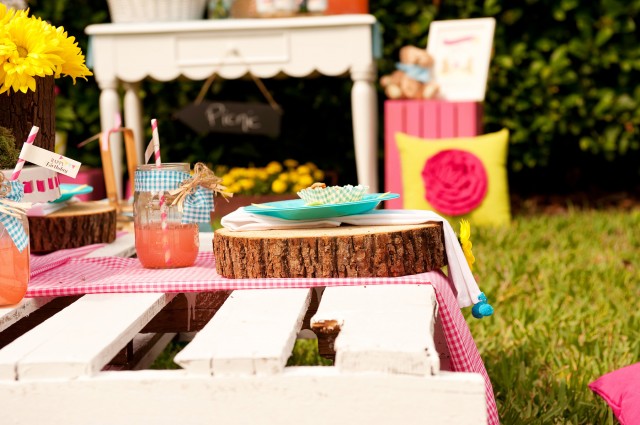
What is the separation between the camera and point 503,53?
13.4 feet

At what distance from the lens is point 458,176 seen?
348 cm

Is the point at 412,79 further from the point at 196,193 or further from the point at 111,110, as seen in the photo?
the point at 196,193

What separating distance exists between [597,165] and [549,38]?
3.08 ft

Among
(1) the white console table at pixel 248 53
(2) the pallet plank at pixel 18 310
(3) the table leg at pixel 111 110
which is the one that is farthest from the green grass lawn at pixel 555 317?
(3) the table leg at pixel 111 110

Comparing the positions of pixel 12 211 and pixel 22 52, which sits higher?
pixel 22 52

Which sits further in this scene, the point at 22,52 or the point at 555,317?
the point at 555,317

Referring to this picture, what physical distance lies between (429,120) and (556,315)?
4.85 feet

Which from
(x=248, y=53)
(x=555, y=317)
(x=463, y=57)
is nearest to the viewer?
(x=555, y=317)

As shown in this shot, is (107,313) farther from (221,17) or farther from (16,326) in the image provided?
(221,17)

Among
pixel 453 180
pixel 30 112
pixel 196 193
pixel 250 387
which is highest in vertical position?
pixel 30 112

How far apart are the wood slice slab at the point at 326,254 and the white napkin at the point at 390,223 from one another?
0.23 feet

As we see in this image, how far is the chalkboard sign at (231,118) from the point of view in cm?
329

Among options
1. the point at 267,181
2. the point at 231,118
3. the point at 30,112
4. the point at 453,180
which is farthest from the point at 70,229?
the point at 453,180

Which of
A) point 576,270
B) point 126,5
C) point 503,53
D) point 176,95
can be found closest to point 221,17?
point 126,5
